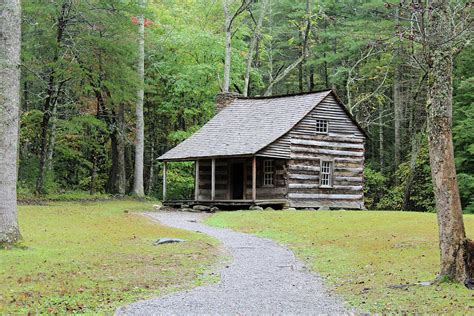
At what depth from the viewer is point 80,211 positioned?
26703 mm

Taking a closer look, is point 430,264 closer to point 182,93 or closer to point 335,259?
point 335,259

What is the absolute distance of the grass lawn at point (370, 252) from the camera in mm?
9336

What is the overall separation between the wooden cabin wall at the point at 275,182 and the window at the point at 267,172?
0.16 m

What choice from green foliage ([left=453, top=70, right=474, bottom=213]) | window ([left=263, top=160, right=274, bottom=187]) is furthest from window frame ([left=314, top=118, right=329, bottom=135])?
green foliage ([left=453, top=70, right=474, bottom=213])

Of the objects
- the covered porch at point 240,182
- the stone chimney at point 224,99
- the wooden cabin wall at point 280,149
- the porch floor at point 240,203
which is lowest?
the porch floor at point 240,203

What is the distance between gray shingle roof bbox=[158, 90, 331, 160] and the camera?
100 feet

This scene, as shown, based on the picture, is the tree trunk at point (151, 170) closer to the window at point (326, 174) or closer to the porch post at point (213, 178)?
the porch post at point (213, 178)

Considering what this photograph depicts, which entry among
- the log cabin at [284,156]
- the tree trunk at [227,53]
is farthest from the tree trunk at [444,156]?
the tree trunk at [227,53]

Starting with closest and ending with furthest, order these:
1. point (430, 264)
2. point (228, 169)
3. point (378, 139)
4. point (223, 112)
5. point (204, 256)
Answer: point (430, 264) → point (204, 256) → point (228, 169) → point (223, 112) → point (378, 139)

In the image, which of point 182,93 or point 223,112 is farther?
point 182,93

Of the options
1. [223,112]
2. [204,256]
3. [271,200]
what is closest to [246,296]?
[204,256]

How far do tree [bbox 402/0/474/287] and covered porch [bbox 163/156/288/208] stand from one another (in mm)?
18684

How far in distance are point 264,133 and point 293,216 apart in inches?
287

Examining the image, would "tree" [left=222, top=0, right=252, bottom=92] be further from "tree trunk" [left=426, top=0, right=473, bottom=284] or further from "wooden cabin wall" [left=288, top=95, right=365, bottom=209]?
"tree trunk" [left=426, top=0, right=473, bottom=284]
